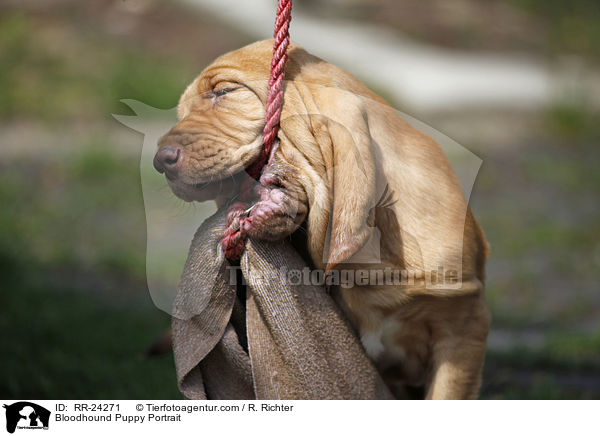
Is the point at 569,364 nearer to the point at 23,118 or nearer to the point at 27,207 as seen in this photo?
the point at 27,207

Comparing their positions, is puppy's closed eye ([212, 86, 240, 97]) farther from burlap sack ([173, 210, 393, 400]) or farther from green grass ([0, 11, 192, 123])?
green grass ([0, 11, 192, 123])

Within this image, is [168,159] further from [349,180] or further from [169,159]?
[349,180]

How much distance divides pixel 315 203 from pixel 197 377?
0.52m

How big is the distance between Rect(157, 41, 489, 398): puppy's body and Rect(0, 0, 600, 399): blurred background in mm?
231

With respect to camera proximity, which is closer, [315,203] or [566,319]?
[315,203]

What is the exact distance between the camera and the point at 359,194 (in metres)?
1.42

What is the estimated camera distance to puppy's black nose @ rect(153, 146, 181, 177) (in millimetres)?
1453

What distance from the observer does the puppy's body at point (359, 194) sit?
1451mm

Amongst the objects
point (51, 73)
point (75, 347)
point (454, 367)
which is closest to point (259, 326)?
point (454, 367)

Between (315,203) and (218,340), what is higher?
(315,203)

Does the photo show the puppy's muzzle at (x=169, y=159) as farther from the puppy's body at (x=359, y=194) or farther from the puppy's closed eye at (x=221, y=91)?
the puppy's closed eye at (x=221, y=91)
